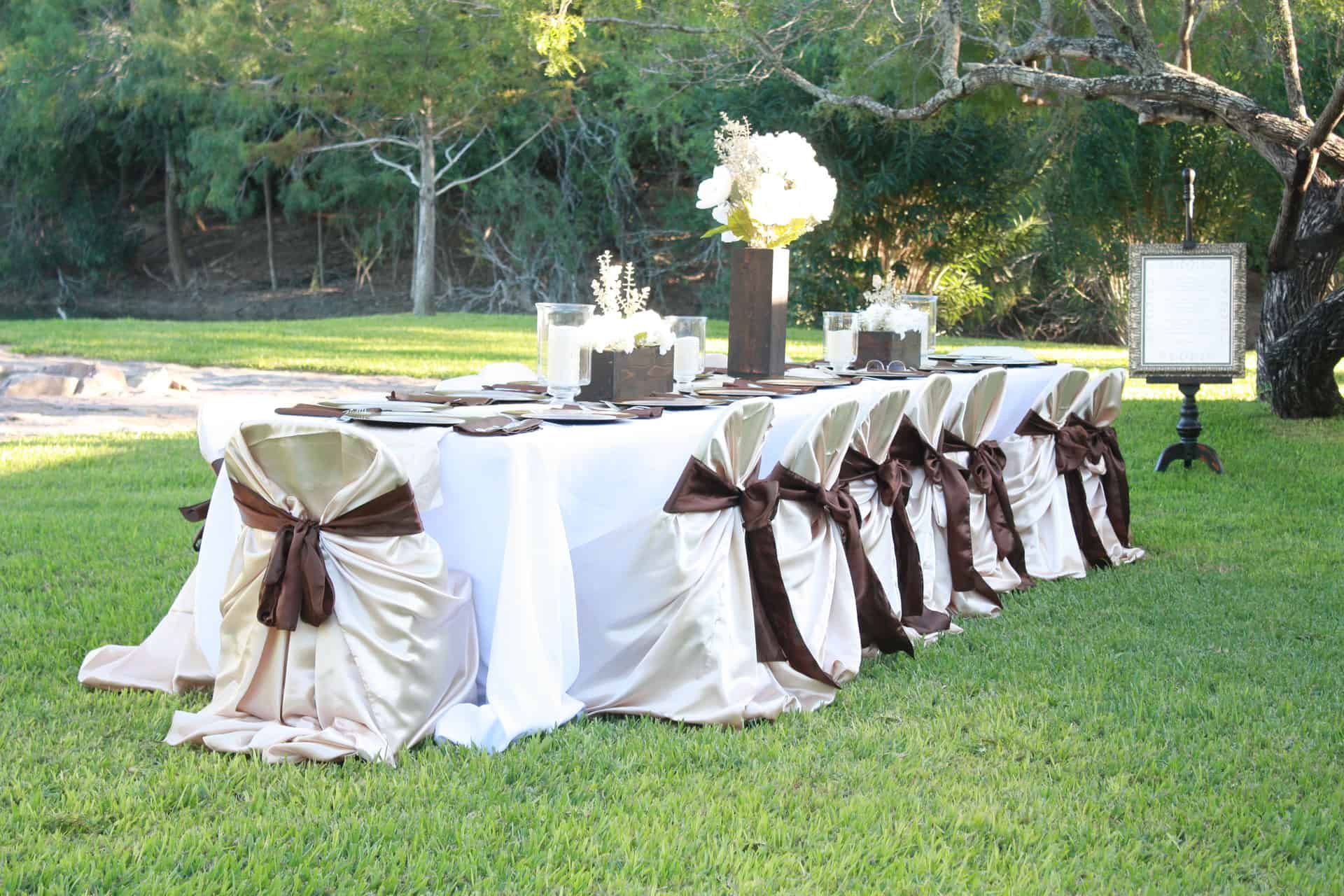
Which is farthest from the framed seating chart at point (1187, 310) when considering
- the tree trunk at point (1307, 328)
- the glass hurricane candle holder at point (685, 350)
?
the glass hurricane candle holder at point (685, 350)

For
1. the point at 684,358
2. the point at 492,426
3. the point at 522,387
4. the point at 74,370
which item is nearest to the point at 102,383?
the point at 74,370

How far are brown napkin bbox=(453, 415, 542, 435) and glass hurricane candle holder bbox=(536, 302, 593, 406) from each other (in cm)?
43

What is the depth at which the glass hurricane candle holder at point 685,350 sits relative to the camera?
464 centimetres

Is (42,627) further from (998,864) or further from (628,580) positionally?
(998,864)

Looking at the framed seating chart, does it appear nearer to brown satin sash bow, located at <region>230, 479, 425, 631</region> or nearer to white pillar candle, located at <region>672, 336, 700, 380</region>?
white pillar candle, located at <region>672, 336, 700, 380</region>

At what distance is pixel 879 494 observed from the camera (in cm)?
452

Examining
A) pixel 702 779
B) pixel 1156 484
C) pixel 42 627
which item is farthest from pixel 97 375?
pixel 702 779

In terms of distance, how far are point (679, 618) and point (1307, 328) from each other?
301 inches

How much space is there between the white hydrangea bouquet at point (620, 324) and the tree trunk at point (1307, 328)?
686 cm

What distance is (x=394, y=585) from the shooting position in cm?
332

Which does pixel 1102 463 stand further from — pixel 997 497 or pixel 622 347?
pixel 622 347

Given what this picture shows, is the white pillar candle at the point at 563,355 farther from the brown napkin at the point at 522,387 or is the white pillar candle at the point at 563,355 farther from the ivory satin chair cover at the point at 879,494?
the ivory satin chair cover at the point at 879,494

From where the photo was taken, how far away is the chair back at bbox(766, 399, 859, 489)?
4.00 metres

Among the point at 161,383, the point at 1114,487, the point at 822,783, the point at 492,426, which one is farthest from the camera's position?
the point at 161,383
